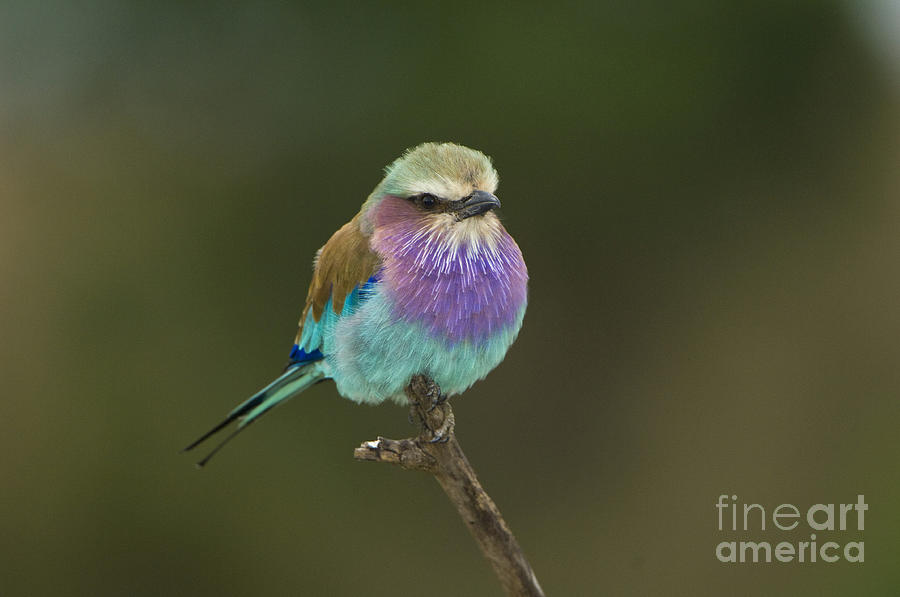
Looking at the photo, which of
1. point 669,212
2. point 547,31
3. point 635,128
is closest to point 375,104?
point 547,31

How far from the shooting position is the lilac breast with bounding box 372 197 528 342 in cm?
220

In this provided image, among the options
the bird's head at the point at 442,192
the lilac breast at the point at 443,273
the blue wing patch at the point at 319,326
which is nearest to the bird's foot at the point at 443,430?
the lilac breast at the point at 443,273

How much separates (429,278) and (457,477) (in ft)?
1.61

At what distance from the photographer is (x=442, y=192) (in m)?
2.12

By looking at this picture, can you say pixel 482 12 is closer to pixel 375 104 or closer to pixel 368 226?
pixel 375 104

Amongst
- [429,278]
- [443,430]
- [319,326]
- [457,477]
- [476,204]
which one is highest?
[476,204]

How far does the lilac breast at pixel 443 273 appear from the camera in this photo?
2199 millimetres

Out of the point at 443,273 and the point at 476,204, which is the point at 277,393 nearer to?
the point at 443,273

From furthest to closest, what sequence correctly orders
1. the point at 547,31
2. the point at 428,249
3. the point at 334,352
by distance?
the point at 547,31, the point at 334,352, the point at 428,249

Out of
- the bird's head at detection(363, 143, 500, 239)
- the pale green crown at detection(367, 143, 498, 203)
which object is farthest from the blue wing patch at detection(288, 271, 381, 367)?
the pale green crown at detection(367, 143, 498, 203)

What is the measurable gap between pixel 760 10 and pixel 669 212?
3.19 ft

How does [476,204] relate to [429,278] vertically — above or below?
above

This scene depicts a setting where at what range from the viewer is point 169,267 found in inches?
161

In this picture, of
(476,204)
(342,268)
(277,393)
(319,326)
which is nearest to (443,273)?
(476,204)
